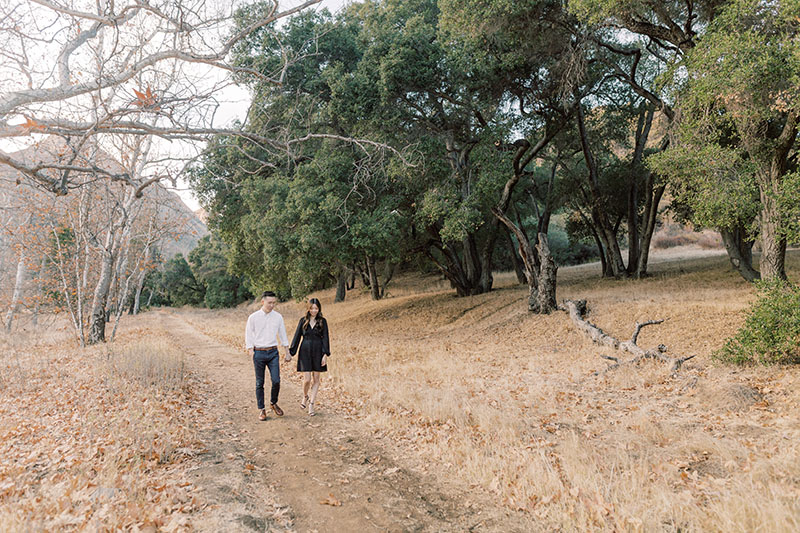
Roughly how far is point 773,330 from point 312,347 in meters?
7.92

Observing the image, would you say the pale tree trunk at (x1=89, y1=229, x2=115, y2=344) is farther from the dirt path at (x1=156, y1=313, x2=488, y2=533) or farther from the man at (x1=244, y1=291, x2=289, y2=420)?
the man at (x1=244, y1=291, x2=289, y2=420)

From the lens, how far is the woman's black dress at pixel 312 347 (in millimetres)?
7277

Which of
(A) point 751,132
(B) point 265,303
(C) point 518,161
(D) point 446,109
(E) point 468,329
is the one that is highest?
(D) point 446,109

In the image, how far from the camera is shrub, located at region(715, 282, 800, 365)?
23.7 feet

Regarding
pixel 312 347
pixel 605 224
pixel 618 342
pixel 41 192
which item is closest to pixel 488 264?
pixel 605 224

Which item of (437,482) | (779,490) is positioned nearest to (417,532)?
(437,482)

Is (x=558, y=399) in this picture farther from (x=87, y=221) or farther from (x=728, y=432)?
(x=87, y=221)

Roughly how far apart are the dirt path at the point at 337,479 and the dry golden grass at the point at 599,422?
42 centimetres

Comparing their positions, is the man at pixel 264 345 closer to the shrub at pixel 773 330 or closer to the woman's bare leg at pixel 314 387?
the woman's bare leg at pixel 314 387

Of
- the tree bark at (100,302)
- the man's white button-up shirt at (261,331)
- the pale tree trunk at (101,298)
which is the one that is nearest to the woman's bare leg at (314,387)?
the man's white button-up shirt at (261,331)

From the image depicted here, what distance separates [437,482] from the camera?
4.74m

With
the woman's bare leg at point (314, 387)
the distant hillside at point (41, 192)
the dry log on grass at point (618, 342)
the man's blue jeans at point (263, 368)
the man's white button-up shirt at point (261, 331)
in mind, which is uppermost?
the distant hillside at point (41, 192)

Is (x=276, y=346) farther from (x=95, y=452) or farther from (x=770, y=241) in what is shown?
(x=770, y=241)

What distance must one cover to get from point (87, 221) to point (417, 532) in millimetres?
15430
